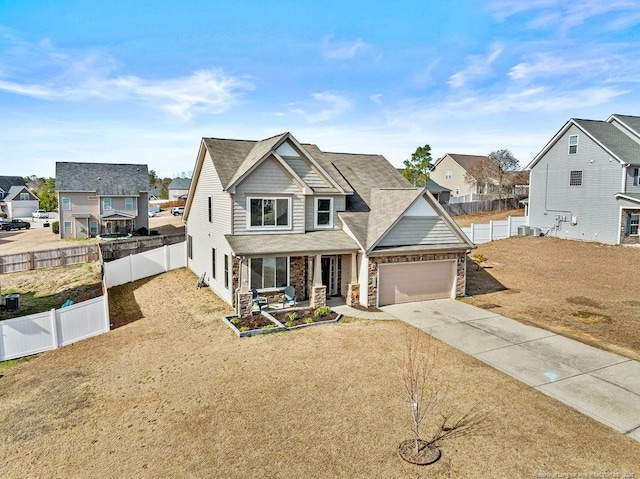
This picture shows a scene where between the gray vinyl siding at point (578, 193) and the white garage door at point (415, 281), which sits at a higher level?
the gray vinyl siding at point (578, 193)

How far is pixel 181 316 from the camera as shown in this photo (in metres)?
18.1

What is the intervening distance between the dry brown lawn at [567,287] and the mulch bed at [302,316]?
291 inches

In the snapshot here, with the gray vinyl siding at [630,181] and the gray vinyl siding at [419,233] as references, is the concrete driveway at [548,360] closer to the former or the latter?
the gray vinyl siding at [419,233]

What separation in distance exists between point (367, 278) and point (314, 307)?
2.72 metres

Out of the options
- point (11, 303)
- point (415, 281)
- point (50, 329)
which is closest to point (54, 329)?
point (50, 329)

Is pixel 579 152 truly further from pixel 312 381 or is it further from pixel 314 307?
pixel 312 381

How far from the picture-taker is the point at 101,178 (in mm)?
46375

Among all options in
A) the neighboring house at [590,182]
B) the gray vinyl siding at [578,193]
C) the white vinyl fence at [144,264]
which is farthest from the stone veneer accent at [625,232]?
the white vinyl fence at [144,264]

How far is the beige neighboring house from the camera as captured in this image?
60.2 meters

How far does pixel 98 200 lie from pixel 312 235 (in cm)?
3532

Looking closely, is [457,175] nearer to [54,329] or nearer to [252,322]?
[252,322]

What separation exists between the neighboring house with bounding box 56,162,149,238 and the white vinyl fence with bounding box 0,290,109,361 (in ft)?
108

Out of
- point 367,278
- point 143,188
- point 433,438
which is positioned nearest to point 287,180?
point 367,278

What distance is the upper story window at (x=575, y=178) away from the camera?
111 feet
